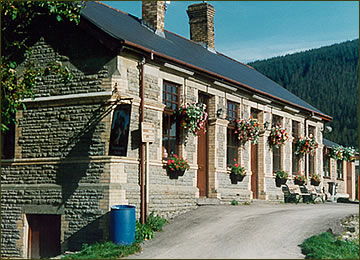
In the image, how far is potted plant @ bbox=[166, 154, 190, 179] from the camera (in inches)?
656

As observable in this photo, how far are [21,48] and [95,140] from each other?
4197mm

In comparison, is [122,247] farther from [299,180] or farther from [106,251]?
[299,180]

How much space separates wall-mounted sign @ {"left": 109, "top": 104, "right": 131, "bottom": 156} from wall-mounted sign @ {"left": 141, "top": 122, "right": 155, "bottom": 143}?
72 centimetres

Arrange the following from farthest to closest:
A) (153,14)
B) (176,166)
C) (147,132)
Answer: (153,14) < (176,166) < (147,132)

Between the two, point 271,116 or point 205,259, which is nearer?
point 205,259

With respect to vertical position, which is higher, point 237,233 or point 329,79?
point 329,79

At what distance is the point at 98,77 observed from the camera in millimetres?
15406

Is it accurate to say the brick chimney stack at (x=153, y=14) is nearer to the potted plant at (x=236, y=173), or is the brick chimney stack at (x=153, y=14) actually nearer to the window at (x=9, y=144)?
the potted plant at (x=236, y=173)

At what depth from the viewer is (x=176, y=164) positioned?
16.7 metres

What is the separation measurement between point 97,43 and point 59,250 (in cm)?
591

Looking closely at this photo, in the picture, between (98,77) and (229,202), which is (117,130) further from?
(229,202)

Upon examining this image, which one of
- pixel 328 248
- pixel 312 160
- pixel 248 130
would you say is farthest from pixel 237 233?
pixel 312 160

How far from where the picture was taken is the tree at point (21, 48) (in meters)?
14.4

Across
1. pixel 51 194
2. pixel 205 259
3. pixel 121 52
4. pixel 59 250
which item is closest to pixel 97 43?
pixel 121 52
